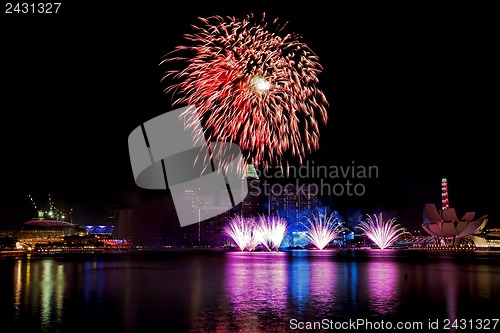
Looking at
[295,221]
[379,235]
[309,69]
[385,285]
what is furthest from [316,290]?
[295,221]

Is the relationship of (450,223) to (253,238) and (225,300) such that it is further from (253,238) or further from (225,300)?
(225,300)

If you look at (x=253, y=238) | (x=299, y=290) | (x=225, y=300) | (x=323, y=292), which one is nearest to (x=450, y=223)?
(x=253, y=238)

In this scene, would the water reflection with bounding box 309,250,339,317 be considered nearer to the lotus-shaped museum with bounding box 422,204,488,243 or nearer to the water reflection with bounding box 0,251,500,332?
the water reflection with bounding box 0,251,500,332

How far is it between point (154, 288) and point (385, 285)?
10.4 meters

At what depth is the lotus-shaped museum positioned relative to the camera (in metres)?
115

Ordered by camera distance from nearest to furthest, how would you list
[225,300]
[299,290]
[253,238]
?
[225,300] → [299,290] → [253,238]

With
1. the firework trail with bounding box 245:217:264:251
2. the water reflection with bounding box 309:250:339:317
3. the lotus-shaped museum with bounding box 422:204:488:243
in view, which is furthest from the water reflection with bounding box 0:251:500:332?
the lotus-shaped museum with bounding box 422:204:488:243

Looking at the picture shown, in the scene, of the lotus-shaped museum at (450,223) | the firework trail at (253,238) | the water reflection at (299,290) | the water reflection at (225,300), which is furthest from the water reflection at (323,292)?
the lotus-shaped museum at (450,223)

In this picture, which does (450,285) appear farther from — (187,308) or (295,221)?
(295,221)

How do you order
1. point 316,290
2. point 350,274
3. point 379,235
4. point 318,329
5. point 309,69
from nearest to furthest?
point 318,329
point 316,290
point 350,274
point 309,69
point 379,235

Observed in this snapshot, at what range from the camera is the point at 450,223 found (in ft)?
377

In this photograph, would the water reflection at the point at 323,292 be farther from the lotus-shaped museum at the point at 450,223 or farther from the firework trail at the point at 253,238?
the lotus-shaped museum at the point at 450,223

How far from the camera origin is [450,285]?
25.2 meters

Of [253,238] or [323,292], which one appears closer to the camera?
[323,292]
